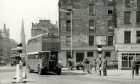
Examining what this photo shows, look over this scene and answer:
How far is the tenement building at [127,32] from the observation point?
54094mm

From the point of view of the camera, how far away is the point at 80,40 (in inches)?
2493

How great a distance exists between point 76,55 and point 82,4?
8657 mm

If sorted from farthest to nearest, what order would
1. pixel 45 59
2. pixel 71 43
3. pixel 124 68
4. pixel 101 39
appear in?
pixel 101 39
pixel 71 43
pixel 124 68
pixel 45 59

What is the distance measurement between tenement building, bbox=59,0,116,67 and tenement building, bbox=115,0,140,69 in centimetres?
725

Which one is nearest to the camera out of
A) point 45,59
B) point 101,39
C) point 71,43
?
point 45,59

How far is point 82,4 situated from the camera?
2501 inches

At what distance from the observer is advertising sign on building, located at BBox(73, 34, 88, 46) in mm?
63219

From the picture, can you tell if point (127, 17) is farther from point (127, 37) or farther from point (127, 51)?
point (127, 51)

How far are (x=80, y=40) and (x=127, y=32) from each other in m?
10.6

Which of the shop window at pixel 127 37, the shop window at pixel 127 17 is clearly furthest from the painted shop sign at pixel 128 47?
the shop window at pixel 127 17

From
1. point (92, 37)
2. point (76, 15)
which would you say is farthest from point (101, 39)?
point (76, 15)

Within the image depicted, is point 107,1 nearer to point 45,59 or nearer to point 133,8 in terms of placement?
point 133,8

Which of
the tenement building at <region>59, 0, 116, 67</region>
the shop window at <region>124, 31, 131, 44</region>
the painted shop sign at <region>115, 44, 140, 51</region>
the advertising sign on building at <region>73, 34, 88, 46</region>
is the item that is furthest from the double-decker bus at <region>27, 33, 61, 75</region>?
the advertising sign on building at <region>73, 34, 88, 46</region>

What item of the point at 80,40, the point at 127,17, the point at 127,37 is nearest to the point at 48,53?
the point at 127,37
